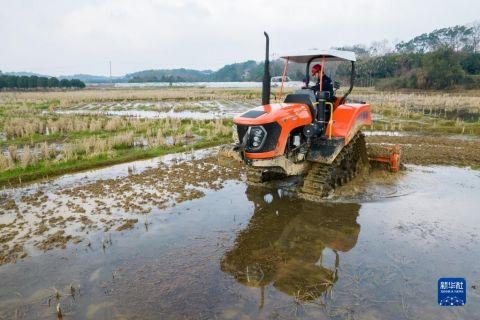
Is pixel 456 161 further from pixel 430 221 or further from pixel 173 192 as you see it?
pixel 173 192

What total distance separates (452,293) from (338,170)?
12.9 ft

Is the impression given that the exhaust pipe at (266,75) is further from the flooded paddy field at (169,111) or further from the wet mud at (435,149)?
the flooded paddy field at (169,111)

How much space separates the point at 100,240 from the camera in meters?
5.66

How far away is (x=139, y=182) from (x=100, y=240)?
10.3ft

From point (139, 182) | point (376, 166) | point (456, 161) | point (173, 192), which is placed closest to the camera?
point (173, 192)

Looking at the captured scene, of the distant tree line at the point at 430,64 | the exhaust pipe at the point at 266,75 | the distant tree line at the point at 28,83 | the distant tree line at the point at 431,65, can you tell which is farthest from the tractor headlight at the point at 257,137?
the distant tree line at the point at 28,83

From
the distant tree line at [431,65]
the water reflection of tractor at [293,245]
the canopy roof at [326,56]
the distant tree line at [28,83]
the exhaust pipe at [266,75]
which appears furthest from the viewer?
the distant tree line at [28,83]

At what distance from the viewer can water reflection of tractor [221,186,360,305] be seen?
14.8ft

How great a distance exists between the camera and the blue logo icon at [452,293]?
4.01 meters

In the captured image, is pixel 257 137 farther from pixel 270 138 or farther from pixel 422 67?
pixel 422 67

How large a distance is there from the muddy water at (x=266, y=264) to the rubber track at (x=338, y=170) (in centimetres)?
34

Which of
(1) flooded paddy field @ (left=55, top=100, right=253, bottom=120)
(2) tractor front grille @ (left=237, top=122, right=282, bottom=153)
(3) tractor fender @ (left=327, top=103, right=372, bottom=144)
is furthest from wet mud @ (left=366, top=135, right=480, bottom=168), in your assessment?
(1) flooded paddy field @ (left=55, top=100, right=253, bottom=120)

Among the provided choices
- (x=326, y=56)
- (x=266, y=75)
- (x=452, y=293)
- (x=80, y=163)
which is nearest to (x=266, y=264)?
(x=452, y=293)

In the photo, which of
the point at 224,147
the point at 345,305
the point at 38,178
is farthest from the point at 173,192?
the point at 345,305
